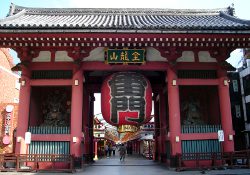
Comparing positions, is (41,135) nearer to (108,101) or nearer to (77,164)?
(77,164)

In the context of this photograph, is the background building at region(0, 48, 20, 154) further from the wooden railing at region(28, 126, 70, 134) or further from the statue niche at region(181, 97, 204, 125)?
the statue niche at region(181, 97, 204, 125)

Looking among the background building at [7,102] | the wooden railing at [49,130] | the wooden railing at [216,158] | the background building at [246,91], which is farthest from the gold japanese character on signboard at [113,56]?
the background building at [246,91]

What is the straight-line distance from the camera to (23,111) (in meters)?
12.1

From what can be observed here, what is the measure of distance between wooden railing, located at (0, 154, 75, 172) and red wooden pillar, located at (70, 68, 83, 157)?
53cm

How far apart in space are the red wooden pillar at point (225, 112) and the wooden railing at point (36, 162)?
7209mm

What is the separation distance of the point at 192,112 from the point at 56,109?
25.4 feet

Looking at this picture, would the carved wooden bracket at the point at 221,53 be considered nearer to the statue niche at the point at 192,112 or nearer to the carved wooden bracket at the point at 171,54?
the carved wooden bracket at the point at 171,54

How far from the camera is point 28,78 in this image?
41.1 feet

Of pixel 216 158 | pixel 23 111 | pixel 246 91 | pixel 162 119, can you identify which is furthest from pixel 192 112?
pixel 246 91

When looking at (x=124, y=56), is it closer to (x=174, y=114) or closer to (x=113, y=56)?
(x=113, y=56)

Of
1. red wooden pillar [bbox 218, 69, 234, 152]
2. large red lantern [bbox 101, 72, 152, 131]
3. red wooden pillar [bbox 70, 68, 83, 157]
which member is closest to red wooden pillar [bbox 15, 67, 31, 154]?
red wooden pillar [bbox 70, 68, 83, 157]

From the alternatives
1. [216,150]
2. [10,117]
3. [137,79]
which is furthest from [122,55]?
[10,117]

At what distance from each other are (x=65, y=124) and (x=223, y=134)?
819 cm

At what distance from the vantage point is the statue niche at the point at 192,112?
14.5 meters
